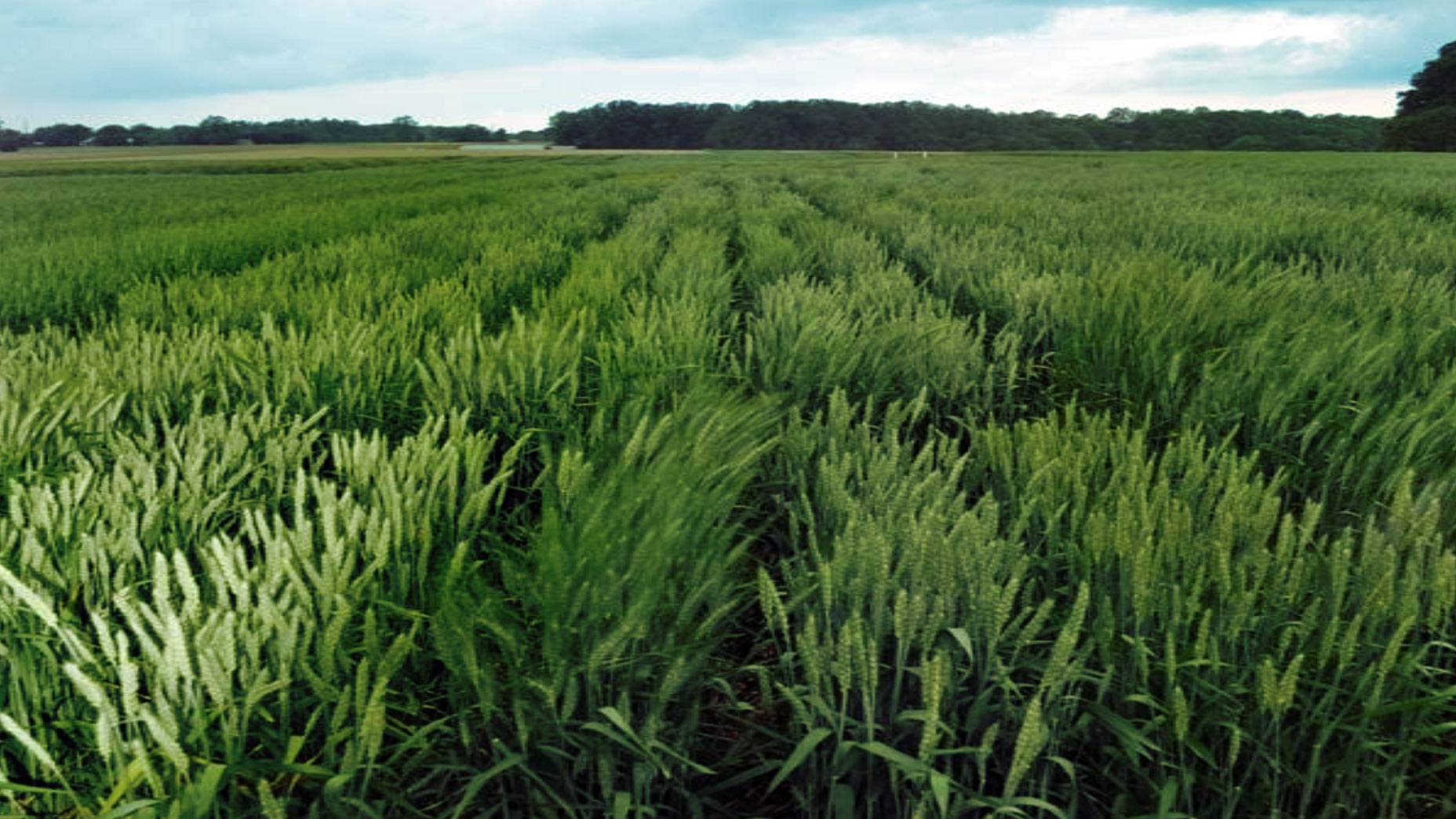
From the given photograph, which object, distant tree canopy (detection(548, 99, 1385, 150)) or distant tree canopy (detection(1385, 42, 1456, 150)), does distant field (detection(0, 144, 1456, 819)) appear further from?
distant tree canopy (detection(548, 99, 1385, 150))

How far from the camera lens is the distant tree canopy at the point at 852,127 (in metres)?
74.3

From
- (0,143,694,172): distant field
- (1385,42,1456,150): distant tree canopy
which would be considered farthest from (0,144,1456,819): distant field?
(1385,42,1456,150): distant tree canopy

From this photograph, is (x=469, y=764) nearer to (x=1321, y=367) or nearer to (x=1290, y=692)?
(x=1290, y=692)

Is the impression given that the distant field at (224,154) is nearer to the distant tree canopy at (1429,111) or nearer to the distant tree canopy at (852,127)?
the distant tree canopy at (852,127)

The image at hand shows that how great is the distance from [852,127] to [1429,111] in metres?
43.1

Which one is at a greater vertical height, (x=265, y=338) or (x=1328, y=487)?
(x=265, y=338)

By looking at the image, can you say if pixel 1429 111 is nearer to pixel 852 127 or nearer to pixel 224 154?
pixel 852 127

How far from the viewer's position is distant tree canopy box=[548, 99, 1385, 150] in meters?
74.3

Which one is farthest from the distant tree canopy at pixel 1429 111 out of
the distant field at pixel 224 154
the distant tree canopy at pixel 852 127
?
the distant field at pixel 224 154

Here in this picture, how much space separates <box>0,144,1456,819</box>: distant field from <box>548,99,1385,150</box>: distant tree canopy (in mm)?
78846

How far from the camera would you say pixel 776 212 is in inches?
284

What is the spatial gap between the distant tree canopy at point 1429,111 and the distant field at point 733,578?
6349cm

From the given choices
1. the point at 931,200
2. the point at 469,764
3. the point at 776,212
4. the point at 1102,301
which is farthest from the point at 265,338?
the point at 931,200

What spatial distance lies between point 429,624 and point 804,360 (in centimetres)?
127
